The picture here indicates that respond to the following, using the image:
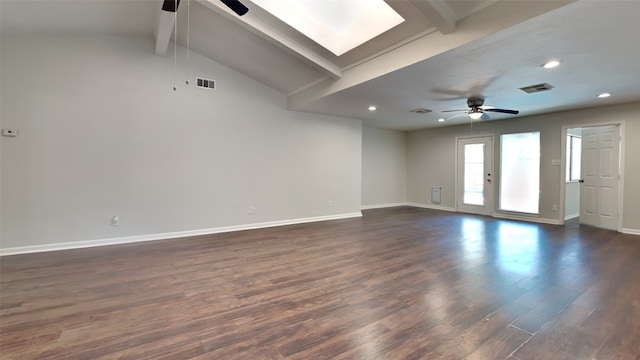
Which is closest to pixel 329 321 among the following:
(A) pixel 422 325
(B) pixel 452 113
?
(A) pixel 422 325

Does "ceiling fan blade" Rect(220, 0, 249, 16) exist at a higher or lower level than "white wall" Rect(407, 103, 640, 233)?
higher

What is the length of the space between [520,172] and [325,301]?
655cm

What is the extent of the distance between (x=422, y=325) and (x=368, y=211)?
5756 mm

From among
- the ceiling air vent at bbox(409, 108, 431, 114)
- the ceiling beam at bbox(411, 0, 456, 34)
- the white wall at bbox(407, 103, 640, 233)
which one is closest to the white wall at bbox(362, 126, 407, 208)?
the white wall at bbox(407, 103, 640, 233)

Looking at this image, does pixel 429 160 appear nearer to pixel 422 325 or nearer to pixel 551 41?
pixel 551 41

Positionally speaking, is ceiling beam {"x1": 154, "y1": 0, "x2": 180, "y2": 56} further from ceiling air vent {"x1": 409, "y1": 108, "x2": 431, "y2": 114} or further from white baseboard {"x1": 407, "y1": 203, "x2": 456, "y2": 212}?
white baseboard {"x1": 407, "y1": 203, "x2": 456, "y2": 212}

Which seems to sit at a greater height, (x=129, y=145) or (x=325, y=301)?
(x=129, y=145)

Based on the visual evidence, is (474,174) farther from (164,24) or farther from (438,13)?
(164,24)

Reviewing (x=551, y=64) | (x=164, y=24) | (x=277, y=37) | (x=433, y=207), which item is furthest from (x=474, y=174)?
(x=164, y=24)

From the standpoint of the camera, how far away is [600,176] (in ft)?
18.8

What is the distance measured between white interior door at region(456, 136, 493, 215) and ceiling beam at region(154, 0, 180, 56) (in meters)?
7.35

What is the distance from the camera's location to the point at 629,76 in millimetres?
3688

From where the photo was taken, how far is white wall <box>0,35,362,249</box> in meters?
3.82

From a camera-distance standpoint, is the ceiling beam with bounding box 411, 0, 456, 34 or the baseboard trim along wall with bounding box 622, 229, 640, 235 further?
the baseboard trim along wall with bounding box 622, 229, 640, 235
